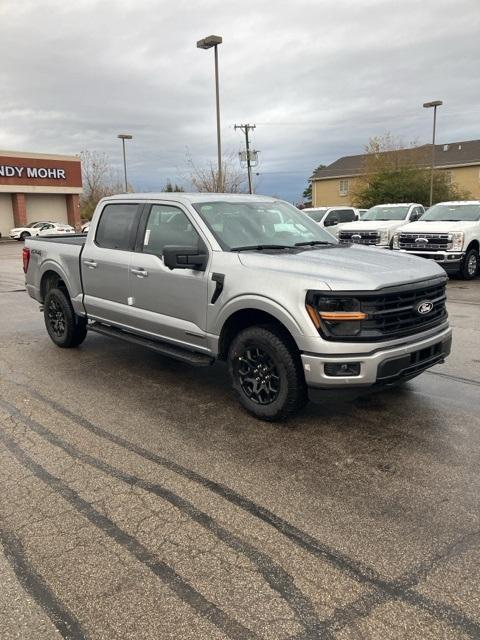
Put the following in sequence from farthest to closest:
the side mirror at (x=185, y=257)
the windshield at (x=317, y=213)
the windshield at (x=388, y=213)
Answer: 1. the windshield at (x=317, y=213)
2. the windshield at (x=388, y=213)
3. the side mirror at (x=185, y=257)

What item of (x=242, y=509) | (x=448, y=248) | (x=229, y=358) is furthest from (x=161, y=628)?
(x=448, y=248)

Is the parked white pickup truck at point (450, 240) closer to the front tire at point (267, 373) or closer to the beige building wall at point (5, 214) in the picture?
the front tire at point (267, 373)

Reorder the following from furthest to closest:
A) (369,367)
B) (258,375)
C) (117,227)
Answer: (117,227) → (258,375) → (369,367)

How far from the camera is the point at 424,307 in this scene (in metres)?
4.32

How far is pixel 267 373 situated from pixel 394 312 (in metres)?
1.10

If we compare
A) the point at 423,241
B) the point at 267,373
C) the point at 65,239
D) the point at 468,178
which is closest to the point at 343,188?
the point at 468,178

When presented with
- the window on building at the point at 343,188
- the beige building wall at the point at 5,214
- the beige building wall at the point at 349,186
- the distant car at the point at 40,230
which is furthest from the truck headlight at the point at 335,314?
the window on building at the point at 343,188

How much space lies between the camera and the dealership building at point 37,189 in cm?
4284

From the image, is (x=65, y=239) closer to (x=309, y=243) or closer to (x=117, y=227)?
(x=117, y=227)

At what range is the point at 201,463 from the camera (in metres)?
3.81

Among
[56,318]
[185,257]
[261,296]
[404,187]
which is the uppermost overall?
A: [404,187]

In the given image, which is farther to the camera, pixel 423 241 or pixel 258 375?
pixel 423 241

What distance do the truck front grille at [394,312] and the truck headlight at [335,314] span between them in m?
0.04

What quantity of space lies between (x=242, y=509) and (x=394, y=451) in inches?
52.9
